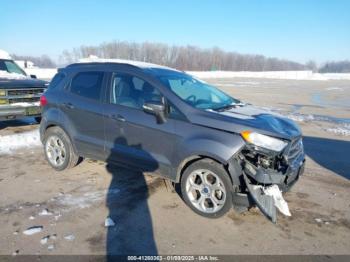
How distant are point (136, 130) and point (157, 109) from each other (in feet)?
1.78

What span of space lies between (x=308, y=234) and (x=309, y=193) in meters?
1.35

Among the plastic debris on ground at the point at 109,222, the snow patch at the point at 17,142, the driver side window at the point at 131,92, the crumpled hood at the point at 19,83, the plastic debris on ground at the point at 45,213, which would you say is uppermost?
the driver side window at the point at 131,92

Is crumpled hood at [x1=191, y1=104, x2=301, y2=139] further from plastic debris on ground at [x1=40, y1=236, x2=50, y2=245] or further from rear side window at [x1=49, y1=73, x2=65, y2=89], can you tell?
rear side window at [x1=49, y1=73, x2=65, y2=89]

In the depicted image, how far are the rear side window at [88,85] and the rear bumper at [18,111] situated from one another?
3.55 meters

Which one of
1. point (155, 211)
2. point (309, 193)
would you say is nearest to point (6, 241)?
point (155, 211)

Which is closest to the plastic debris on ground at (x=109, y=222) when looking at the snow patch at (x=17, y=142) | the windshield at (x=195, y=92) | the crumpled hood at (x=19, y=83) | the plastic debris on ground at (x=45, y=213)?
the plastic debris on ground at (x=45, y=213)

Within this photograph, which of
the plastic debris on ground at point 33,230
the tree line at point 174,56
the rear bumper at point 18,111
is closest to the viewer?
the plastic debris on ground at point 33,230

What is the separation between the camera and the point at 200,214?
13.8ft

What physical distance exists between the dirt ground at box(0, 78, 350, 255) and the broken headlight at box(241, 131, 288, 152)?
1.00 meters

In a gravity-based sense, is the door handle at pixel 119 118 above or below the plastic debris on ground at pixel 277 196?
above

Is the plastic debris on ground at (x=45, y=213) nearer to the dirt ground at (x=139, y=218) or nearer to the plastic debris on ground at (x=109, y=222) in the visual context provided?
the dirt ground at (x=139, y=218)

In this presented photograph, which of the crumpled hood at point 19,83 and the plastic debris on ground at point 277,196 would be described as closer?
the plastic debris on ground at point 277,196

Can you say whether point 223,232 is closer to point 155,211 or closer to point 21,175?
point 155,211

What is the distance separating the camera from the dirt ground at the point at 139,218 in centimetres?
351
